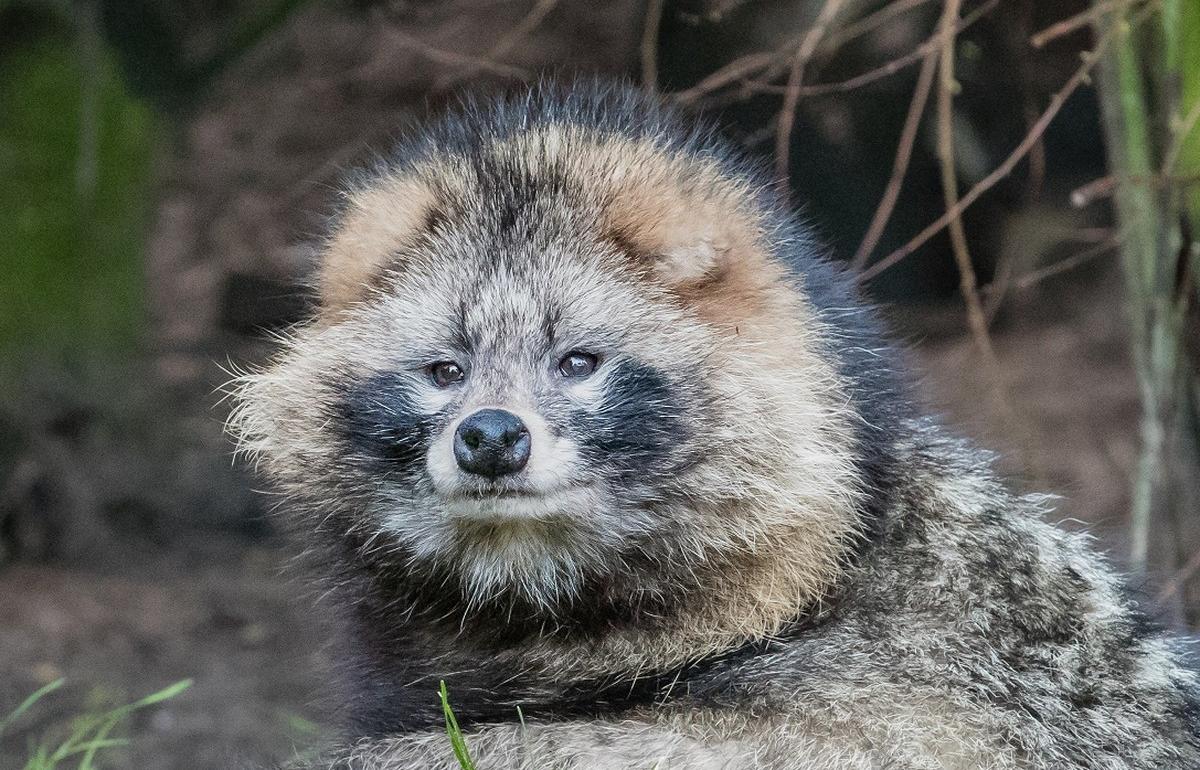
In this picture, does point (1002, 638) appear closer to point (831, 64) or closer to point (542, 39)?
point (831, 64)

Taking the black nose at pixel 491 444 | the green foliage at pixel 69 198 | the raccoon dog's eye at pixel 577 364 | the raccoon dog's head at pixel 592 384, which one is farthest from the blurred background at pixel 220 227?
the black nose at pixel 491 444

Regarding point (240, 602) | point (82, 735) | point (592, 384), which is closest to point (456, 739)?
point (592, 384)

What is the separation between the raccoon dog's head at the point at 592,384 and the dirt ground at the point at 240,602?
1.59 metres

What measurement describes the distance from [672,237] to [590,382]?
0.46m

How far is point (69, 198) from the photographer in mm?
8164

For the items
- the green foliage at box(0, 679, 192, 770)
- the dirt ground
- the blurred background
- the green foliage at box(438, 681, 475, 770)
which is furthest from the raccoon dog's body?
the blurred background

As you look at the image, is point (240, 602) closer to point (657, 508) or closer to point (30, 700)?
point (30, 700)

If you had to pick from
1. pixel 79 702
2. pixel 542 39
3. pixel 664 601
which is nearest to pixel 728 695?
pixel 664 601

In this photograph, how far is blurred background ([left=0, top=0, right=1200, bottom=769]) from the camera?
24.6 feet

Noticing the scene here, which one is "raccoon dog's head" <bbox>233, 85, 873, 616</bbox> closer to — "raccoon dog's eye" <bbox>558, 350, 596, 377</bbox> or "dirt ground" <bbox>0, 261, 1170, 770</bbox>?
"raccoon dog's eye" <bbox>558, 350, 596, 377</bbox>

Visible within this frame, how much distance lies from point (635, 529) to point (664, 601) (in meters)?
0.22

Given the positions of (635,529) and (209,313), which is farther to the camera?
(209,313)

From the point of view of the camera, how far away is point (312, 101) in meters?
8.95

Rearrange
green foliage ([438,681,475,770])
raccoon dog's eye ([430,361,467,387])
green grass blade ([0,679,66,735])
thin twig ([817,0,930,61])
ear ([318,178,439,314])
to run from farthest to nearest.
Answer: thin twig ([817,0,930,61]), green grass blade ([0,679,66,735]), ear ([318,178,439,314]), raccoon dog's eye ([430,361,467,387]), green foliage ([438,681,475,770])
